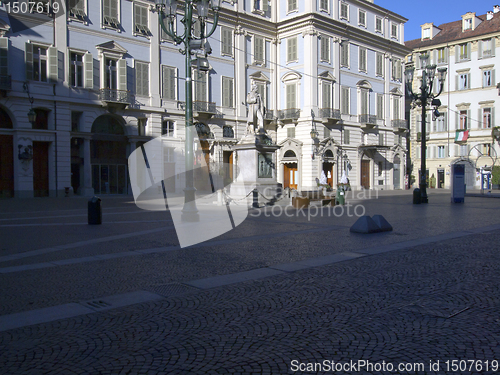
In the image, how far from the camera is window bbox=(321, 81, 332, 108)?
128 feet

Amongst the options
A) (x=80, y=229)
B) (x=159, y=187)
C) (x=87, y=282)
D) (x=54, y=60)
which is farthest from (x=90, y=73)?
(x=87, y=282)

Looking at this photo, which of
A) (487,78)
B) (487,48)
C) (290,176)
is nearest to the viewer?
(290,176)

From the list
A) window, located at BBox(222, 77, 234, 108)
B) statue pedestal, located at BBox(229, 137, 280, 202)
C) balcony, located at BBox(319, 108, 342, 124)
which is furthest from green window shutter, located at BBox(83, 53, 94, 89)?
balcony, located at BBox(319, 108, 342, 124)

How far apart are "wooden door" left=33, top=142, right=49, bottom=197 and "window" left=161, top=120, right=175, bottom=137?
8.05 metres

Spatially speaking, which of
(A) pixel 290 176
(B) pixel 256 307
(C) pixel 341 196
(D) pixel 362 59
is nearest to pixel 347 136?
(A) pixel 290 176

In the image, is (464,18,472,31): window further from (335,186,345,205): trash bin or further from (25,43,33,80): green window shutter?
(25,43,33,80): green window shutter

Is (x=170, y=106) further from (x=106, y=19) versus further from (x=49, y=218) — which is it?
(x=49, y=218)

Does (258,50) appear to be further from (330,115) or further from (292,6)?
(330,115)

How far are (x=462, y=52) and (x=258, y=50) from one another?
26421 mm

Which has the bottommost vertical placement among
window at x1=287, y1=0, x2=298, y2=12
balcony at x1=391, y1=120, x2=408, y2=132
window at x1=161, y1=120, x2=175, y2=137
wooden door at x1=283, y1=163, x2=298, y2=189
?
wooden door at x1=283, y1=163, x2=298, y2=189

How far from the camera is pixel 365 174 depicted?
4425 cm

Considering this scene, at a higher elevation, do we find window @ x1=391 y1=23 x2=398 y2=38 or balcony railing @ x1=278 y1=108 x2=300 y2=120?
window @ x1=391 y1=23 x2=398 y2=38

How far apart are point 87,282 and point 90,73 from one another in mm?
25095

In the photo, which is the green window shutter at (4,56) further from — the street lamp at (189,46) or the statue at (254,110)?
the street lamp at (189,46)
